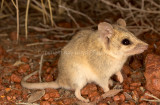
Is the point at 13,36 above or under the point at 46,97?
above

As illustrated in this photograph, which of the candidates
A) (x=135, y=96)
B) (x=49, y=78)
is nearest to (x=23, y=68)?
(x=49, y=78)

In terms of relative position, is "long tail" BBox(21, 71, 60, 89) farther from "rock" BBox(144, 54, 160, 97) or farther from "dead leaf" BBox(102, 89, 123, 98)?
"rock" BBox(144, 54, 160, 97)

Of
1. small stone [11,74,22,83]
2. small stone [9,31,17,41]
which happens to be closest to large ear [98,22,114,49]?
small stone [11,74,22,83]

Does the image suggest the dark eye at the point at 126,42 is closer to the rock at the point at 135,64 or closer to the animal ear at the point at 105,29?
the animal ear at the point at 105,29

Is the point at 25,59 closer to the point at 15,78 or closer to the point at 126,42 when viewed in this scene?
the point at 15,78

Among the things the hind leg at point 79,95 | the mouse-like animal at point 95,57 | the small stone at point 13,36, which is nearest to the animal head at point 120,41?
the mouse-like animal at point 95,57

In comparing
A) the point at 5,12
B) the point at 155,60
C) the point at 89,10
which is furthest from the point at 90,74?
the point at 5,12

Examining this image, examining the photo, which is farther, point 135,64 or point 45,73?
point 45,73

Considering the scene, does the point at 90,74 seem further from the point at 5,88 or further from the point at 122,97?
the point at 5,88
